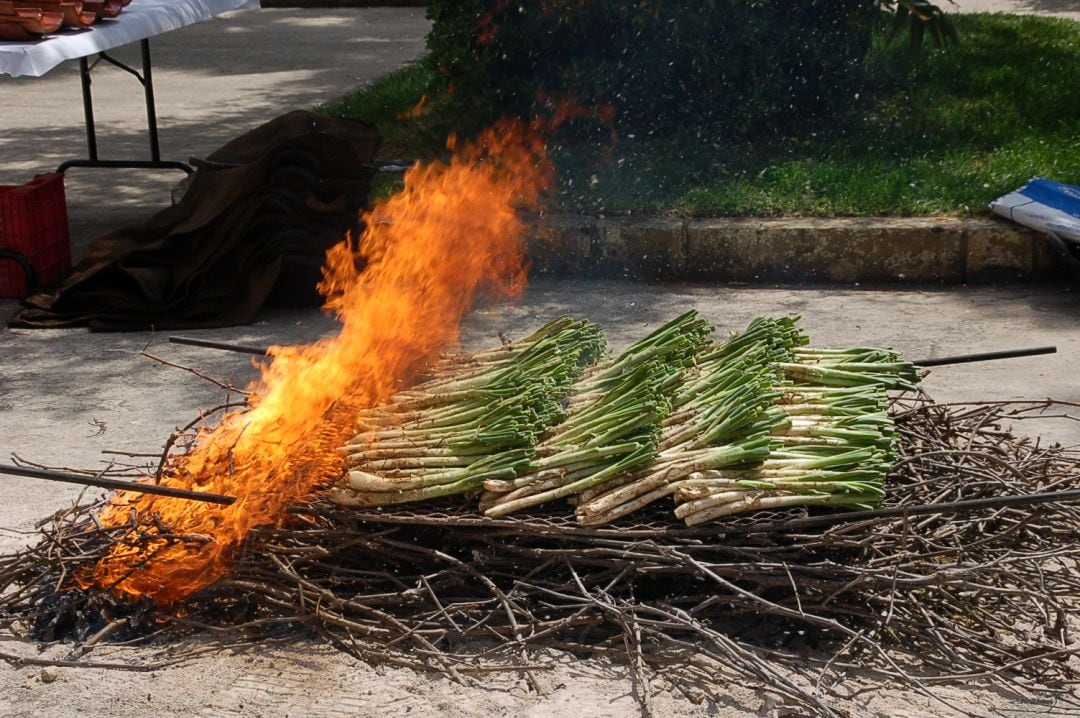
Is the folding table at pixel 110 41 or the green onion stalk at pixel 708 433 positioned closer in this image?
the green onion stalk at pixel 708 433

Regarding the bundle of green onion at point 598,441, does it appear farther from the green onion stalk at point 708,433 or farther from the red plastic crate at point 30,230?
the red plastic crate at point 30,230

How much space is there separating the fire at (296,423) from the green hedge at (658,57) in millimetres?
3708

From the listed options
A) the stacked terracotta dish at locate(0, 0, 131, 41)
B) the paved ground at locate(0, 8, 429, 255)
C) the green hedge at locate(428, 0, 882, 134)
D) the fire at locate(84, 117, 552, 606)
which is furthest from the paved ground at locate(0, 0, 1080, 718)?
the green hedge at locate(428, 0, 882, 134)

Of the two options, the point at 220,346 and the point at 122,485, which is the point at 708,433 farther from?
the point at 220,346

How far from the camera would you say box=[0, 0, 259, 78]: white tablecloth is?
21.3 ft

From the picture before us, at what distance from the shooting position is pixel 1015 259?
702 cm

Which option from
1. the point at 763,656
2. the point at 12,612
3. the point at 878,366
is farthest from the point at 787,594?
the point at 12,612

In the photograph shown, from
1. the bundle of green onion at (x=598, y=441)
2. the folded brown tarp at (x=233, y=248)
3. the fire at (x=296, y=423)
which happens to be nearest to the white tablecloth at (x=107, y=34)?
the folded brown tarp at (x=233, y=248)

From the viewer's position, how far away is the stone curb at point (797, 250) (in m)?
7.04

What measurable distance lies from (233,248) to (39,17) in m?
1.62

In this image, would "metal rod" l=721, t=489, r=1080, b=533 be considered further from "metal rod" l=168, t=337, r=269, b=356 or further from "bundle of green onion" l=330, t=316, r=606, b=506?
"metal rod" l=168, t=337, r=269, b=356

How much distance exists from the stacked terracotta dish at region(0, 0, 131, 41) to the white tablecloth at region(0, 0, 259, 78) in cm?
6

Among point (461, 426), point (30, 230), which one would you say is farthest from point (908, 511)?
point (30, 230)

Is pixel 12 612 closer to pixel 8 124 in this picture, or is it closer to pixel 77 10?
pixel 77 10
